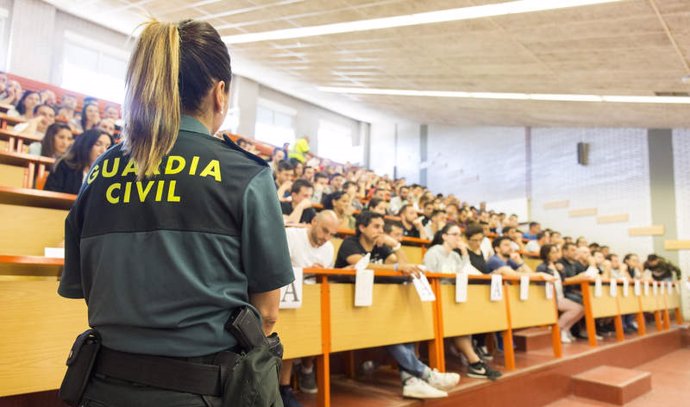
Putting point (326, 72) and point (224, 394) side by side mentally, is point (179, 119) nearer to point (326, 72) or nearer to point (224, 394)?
point (224, 394)

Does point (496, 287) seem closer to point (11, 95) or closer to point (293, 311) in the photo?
point (293, 311)

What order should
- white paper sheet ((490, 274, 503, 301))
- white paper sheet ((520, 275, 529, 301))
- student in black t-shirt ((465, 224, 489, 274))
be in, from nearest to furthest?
white paper sheet ((490, 274, 503, 301)) → white paper sheet ((520, 275, 529, 301)) → student in black t-shirt ((465, 224, 489, 274))

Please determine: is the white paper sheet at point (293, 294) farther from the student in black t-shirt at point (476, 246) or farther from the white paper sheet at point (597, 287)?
the white paper sheet at point (597, 287)

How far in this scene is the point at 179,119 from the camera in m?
0.74

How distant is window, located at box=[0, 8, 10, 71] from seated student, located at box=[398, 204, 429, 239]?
6.10m

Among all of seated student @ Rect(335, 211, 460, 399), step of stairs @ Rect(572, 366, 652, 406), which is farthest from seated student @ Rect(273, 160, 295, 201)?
step of stairs @ Rect(572, 366, 652, 406)

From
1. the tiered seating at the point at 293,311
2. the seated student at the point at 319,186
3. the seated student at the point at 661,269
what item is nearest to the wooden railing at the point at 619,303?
the seated student at the point at 661,269

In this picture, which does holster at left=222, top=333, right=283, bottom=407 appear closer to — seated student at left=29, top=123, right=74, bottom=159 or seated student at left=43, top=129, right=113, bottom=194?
seated student at left=43, top=129, right=113, bottom=194

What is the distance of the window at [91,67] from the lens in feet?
25.2

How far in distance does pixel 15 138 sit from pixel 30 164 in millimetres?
1065

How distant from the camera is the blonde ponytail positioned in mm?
711

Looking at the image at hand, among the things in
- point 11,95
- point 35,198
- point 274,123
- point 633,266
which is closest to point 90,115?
point 11,95

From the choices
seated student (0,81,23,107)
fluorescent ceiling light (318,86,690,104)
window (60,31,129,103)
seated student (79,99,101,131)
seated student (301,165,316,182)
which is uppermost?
window (60,31,129,103)

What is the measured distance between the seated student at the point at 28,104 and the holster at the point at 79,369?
16.8ft
